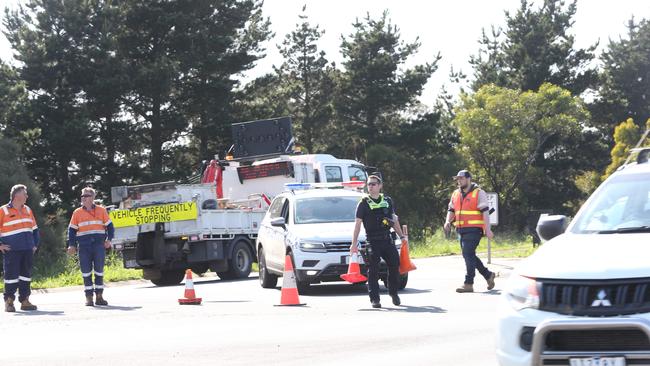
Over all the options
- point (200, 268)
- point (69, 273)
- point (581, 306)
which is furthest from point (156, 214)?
point (581, 306)

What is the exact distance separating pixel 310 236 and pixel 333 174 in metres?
10.5

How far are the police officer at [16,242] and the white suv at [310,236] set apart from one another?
405 centimetres

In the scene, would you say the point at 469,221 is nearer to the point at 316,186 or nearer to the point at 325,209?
the point at 325,209

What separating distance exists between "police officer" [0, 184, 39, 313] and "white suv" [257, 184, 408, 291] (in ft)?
13.3

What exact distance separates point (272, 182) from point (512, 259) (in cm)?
630

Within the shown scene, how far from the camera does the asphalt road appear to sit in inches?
415

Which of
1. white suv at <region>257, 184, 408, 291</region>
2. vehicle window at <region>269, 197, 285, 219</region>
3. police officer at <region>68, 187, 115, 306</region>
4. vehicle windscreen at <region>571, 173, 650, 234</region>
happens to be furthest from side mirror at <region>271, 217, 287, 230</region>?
vehicle windscreen at <region>571, 173, 650, 234</region>

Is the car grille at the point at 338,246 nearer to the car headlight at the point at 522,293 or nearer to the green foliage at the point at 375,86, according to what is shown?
the car headlight at the point at 522,293

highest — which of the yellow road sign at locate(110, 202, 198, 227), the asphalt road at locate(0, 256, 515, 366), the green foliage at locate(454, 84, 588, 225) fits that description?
the green foliage at locate(454, 84, 588, 225)

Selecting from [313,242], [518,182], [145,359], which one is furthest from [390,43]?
[145,359]

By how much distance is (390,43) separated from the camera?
71188mm

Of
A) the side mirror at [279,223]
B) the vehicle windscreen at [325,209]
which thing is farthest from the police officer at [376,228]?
the vehicle windscreen at [325,209]

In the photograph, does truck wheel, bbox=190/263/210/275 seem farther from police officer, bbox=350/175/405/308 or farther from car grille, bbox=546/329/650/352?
car grille, bbox=546/329/650/352

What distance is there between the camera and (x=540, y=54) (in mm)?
73750
